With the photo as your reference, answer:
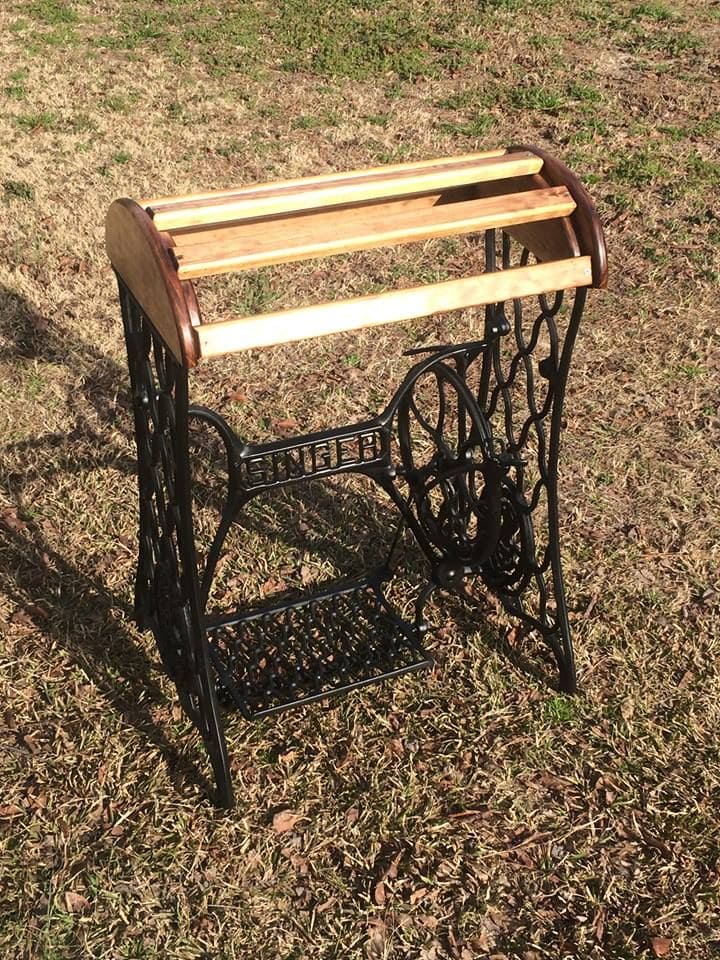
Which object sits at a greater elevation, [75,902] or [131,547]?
[131,547]

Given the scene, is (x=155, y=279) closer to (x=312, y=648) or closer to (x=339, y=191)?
(x=339, y=191)

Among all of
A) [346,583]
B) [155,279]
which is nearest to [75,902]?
[346,583]

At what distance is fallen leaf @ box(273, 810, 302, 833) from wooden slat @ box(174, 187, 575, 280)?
147 cm

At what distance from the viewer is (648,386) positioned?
444 cm

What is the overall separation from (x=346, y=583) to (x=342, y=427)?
0.65 m

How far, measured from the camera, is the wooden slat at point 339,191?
2.01 metres

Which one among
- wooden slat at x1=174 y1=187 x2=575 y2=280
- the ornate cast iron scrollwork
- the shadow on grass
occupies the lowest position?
the shadow on grass

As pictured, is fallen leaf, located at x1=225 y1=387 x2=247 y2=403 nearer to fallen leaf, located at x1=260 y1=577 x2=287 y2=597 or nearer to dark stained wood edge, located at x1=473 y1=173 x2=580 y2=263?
fallen leaf, located at x1=260 y1=577 x2=287 y2=597

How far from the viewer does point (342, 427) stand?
2.70 m

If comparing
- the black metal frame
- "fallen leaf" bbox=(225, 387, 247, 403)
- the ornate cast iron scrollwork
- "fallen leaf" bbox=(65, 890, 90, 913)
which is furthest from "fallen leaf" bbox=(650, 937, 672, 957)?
"fallen leaf" bbox=(225, 387, 247, 403)

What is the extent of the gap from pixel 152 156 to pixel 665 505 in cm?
418

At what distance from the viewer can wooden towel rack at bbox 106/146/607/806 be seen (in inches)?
76.0

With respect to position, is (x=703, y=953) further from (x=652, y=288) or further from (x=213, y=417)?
Answer: (x=652, y=288)

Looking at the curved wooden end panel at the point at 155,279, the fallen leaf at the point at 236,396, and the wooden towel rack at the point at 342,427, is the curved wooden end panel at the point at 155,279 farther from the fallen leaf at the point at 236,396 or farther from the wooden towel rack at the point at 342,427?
the fallen leaf at the point at 236,396
